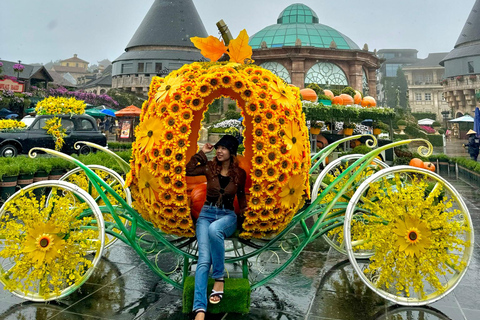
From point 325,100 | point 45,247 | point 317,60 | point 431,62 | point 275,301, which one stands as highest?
point 431,62

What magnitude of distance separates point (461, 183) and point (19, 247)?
13.3 metres

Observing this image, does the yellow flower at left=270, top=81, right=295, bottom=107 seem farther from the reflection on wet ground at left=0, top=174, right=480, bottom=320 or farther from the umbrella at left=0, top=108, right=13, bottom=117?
the umbrella at left=0, top=108, right=13, bottom=117

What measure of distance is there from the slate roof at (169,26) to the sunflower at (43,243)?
144ft

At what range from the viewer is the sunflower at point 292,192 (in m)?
3.32

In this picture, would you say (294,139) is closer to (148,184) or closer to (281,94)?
(281,94)

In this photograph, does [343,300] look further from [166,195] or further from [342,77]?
[342,77]

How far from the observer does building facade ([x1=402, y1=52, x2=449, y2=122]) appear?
66.9 m

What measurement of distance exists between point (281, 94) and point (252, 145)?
57 cm

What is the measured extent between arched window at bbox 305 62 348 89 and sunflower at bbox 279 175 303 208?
1094 inches

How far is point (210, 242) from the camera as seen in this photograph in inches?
128

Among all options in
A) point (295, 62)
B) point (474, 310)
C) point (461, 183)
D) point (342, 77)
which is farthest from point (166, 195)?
point (342, 77)

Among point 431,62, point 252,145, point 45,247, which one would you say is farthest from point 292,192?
point 431,62

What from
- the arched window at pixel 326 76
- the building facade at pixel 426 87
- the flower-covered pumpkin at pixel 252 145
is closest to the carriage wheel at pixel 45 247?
the flower-covered pumpkin at pixel 252 145

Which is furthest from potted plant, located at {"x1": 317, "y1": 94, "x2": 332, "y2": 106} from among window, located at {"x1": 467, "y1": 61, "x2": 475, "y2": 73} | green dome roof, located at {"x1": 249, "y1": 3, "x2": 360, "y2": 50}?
window, located at {"x1": 467, "y1": 61, "x2": 475, "y2": 73}
